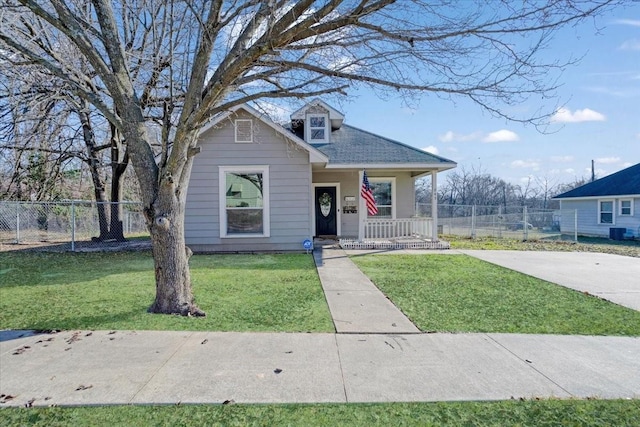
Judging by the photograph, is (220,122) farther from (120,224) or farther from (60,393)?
(60,393)

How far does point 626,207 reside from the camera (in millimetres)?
19828

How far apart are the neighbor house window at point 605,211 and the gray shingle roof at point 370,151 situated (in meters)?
15.0

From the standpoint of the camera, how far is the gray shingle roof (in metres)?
12.2

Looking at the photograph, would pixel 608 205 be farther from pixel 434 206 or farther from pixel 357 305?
pixel 357 305

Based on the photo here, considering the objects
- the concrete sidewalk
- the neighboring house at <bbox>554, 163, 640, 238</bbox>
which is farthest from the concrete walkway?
the neighboring house at <bbox>554, 163, 640, 238</bbox>

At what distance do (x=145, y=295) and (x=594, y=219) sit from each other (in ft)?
81.9

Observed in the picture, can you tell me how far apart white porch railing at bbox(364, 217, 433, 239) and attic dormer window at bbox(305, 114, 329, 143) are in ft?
12.1

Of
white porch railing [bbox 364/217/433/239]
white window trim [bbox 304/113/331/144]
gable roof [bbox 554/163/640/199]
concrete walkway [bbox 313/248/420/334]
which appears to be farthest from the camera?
gable roof [bbox 554/163/640/199]

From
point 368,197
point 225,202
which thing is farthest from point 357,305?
point 225,202

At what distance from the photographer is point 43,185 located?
1387cm

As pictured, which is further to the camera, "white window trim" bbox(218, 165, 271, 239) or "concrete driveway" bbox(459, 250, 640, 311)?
"white window trim" bbox(218, 165, 271, 239)

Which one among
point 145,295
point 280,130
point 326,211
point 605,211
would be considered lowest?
point 145,295

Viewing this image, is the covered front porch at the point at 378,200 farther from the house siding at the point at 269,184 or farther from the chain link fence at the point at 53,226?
the chain link fence at the point at 53,226

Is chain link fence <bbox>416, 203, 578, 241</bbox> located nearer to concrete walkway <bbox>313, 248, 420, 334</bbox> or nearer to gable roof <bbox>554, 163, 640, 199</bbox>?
gable roof <bbox>554, 163, 640, 199</bbox>
